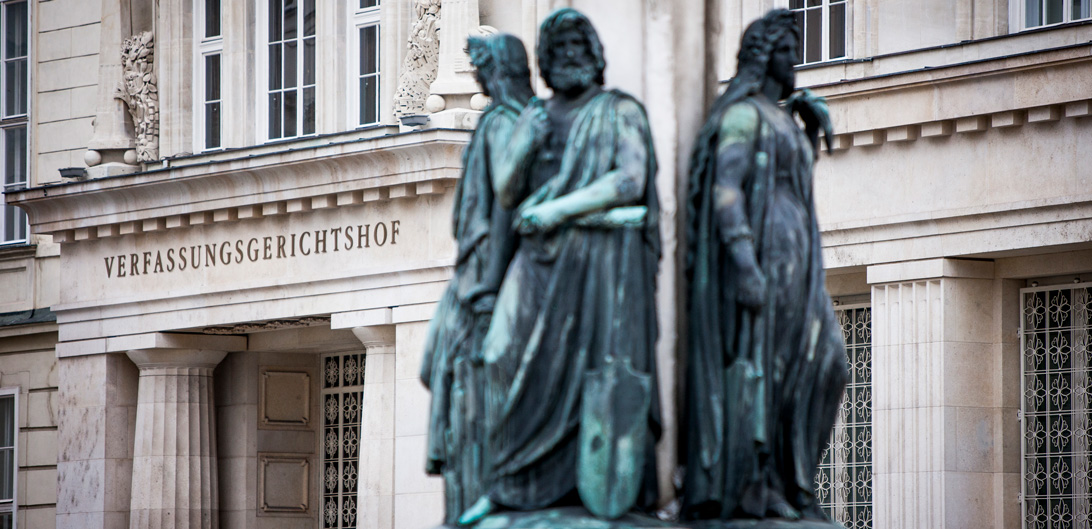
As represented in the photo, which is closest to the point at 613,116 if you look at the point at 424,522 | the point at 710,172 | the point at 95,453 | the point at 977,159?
the point at 710,172

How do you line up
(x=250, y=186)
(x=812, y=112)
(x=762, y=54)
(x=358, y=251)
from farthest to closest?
(x=250, y=186)
(x=358, y=251)
(x=812, y=112)
(x=762, y=54)

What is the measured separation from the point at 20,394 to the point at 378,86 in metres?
6.91

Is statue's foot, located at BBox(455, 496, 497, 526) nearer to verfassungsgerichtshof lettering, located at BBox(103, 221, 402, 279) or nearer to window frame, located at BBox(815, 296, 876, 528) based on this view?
window frame, located at BBox(815, 296, 876, 528)

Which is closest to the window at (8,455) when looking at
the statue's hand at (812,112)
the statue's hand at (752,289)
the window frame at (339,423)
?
the window frame at (339,423)

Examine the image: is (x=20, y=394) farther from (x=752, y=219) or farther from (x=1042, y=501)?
(x=752, y=219)

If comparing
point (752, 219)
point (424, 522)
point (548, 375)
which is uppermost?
point (752, 219)

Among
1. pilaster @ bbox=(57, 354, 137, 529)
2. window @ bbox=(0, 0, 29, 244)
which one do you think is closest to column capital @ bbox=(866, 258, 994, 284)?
pilaster @ bbox=(57, 354, 137, 529)

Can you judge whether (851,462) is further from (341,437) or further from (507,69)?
(507,69)

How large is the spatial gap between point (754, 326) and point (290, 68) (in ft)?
56.8

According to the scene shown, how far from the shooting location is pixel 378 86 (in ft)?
81.4

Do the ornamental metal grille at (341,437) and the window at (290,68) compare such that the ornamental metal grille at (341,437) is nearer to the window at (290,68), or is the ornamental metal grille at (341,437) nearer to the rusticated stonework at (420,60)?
the window at (290,68)

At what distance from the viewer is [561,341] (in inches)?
347

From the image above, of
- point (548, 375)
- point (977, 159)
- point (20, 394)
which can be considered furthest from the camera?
point (20, 394)

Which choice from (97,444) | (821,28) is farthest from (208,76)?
(821,28)
